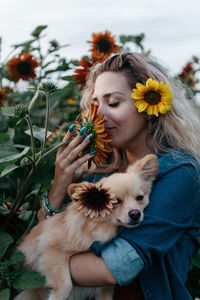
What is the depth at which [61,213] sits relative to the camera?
2.30 metres

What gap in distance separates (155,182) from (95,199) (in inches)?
19.3

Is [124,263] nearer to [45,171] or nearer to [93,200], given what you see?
[93,200]

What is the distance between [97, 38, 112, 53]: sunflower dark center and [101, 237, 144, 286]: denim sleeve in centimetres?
198

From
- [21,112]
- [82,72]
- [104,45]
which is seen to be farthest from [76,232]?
[104,45]

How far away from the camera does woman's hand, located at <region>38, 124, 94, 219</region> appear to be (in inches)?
86.3

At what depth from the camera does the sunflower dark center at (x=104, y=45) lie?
10.9 feet

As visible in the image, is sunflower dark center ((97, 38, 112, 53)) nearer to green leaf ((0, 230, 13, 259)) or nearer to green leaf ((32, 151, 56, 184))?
green leaf ((32, 151, 56, 184))

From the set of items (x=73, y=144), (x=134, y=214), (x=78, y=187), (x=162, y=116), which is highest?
(x=162, y=116)

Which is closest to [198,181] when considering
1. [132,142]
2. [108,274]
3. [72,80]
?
[132,142]

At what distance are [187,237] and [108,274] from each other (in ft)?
2.05

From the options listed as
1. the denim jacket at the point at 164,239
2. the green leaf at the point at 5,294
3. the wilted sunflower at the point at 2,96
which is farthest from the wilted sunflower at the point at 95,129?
the wilted sunflower at the point at 2,96

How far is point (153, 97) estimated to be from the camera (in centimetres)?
238

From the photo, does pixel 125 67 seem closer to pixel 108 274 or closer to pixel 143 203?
pixel 143 203

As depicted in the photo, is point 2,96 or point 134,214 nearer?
point 134,214
